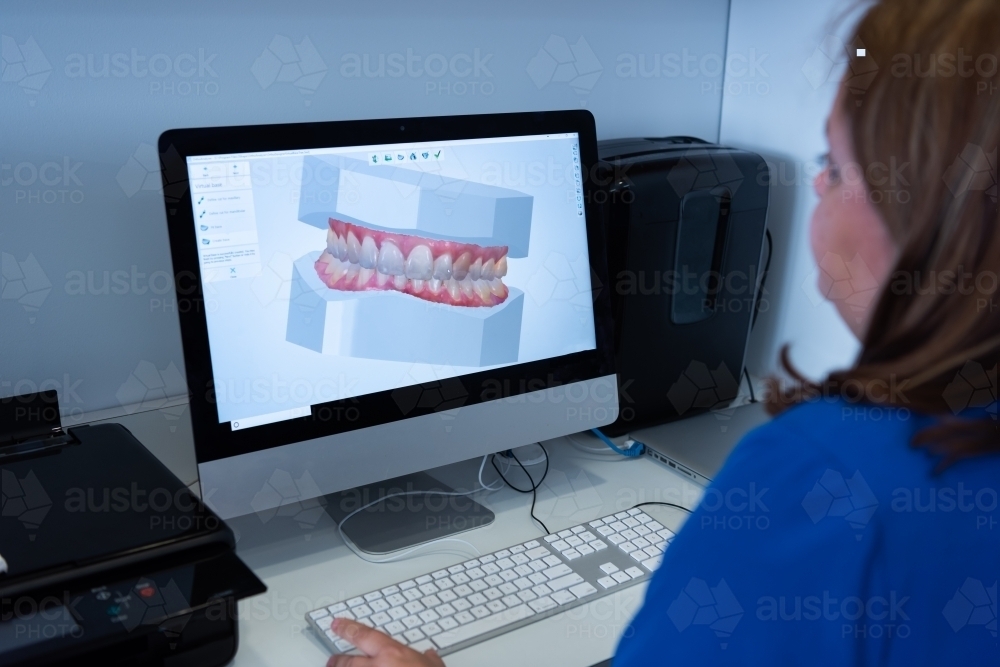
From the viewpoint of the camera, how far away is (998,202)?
547 millimetres

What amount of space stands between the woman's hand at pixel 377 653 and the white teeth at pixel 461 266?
0.40 meters

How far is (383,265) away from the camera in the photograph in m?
0.94

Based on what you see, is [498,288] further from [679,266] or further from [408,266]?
[679,266]

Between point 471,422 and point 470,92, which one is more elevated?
point 470,92

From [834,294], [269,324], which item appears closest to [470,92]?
[269,324]

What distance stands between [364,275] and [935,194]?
22.4 inches

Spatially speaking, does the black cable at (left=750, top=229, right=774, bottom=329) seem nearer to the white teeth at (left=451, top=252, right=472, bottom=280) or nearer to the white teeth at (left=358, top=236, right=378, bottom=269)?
the white teeth at (left=451, top=252, right=472, bottom=280)

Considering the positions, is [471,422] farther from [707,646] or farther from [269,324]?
[707,646]

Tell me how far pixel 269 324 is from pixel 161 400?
1.30ft

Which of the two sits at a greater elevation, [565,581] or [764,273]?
[764,273]

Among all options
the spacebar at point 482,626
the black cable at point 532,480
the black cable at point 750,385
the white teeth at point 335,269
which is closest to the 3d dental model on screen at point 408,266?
the white teeth at point 335,269

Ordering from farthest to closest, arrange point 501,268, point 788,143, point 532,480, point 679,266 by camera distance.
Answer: point 788,143 < point 679,266 < point 532,480 < point 501,268

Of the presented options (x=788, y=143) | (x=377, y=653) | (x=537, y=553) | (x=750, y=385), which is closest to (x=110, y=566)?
(x=377, y=653)

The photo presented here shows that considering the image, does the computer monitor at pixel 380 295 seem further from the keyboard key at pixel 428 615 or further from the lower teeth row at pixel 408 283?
the keyboard key at pixel 428 615
